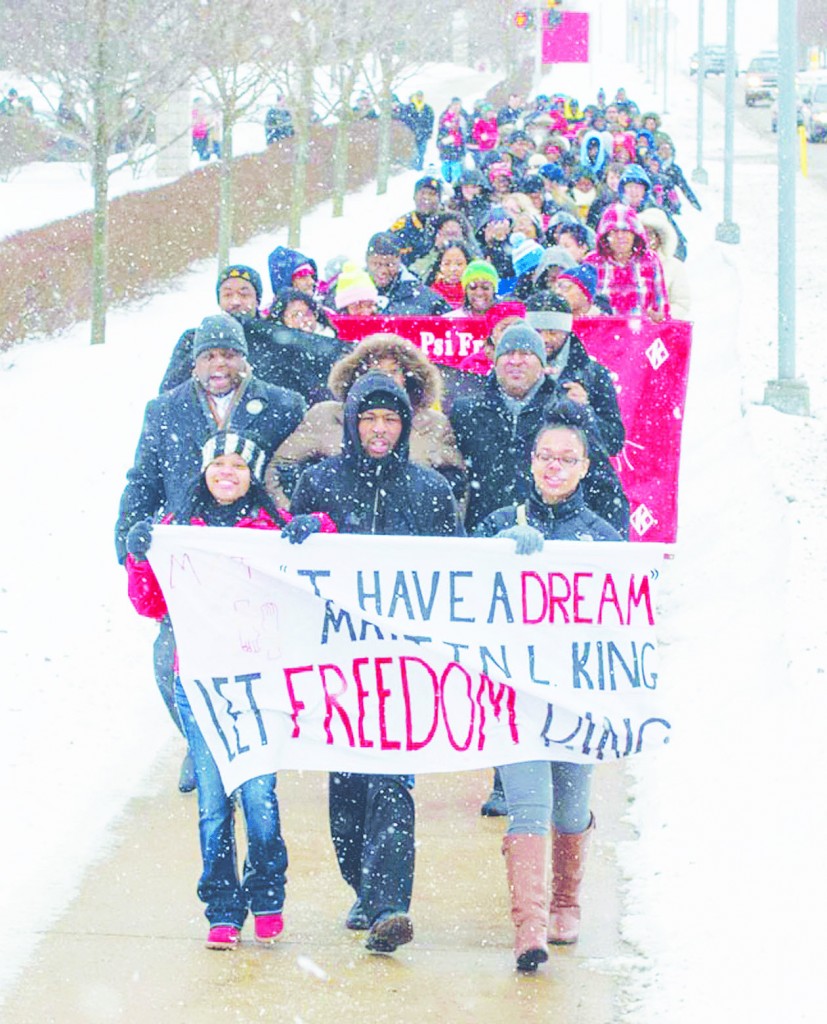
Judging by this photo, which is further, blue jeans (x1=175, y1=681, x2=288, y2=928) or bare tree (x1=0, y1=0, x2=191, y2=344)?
bare tree (x1=0, y1=0, x2=191, y2=344)

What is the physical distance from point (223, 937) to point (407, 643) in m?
0.99

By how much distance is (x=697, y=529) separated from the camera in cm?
1204

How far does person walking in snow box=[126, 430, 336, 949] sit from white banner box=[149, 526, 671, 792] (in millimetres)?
78

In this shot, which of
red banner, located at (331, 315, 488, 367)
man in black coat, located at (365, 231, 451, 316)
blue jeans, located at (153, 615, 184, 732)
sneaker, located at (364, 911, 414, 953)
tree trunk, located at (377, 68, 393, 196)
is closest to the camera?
sneaker, located at (364, 911, 414, 953)

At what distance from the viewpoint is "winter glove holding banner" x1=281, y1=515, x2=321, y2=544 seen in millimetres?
6086

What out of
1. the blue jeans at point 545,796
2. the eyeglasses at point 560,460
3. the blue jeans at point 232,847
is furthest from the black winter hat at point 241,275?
the blue jeans at point 545,796

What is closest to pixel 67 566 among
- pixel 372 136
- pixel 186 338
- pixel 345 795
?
pixel 186 338

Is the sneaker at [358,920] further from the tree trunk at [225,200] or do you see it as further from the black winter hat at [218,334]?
the tree trunk at [225,200]

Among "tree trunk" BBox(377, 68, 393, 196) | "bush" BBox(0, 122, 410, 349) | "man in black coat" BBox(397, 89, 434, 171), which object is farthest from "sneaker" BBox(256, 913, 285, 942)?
"man in black coat" BBox(397, 89, 434, 171)

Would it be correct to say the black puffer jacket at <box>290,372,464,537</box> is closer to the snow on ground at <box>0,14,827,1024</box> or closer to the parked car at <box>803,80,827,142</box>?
the snow on ground at <box>0,14,827,1024</box>

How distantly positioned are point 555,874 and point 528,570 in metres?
0.90

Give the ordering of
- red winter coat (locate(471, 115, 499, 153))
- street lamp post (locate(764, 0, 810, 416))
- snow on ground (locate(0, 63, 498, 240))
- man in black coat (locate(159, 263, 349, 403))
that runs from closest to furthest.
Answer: man in black coat (locate(159, 263, 349, 403)), street lamp post (locate(764, 0, 810, 416)), snow on ground (locate(0, 63, 498, 240)), red winter coat (locate(471, 115, 499, 153))

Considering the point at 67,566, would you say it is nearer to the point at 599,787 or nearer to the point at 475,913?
the point at 599,787

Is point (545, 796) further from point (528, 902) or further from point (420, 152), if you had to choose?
point (420, 152)
